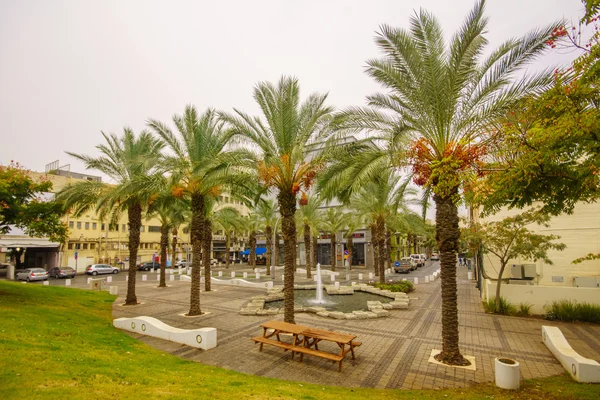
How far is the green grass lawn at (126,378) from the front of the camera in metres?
5.91

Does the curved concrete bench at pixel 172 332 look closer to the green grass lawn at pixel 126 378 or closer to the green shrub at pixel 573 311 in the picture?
the green grass lawn at pixel 126 378

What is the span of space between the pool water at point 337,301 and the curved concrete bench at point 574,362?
8.56 meters

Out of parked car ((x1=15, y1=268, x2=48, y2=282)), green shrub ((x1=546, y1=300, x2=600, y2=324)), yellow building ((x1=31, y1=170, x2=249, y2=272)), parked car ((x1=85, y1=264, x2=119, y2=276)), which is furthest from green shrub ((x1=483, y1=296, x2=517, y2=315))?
parked car ((x1=85, y1=264, x2=119, y2=276))

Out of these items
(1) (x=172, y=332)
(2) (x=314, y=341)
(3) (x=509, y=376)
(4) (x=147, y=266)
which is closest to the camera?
(3) (x=509, y=376)

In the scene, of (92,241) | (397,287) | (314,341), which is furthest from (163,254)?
(92,241)

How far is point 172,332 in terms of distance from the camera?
11141 mm

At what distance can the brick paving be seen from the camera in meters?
8.32

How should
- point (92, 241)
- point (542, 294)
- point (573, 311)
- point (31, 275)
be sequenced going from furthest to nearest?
point (92, 241) → point (31, 275) → point (542, 294) → point (573, 311)

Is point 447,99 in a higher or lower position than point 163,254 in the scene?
higher

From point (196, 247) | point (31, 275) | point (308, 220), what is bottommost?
point (31, 275)

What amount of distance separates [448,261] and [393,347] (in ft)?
11.4

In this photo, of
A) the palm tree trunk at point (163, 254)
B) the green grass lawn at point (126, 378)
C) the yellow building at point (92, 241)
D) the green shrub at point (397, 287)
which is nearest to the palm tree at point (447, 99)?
the green grass lawn at point (126, 378)

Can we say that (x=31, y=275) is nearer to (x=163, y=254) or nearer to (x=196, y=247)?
(x=163, y=254)

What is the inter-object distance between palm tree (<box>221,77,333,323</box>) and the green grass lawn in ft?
16.6
